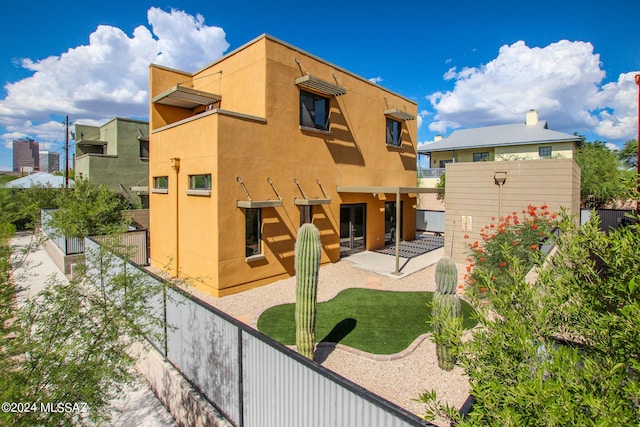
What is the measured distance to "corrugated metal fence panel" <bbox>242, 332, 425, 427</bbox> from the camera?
8.80ft

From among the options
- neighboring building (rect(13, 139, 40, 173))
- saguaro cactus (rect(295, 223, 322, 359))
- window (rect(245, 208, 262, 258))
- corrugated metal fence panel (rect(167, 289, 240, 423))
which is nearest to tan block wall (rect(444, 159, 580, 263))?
window (rect(245, 208, 262, 258))

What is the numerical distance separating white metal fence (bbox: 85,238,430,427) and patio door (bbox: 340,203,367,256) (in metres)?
9.90

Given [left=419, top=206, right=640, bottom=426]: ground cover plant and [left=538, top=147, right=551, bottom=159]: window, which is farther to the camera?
[left=538, top=147, right=551, bottom=159]: window

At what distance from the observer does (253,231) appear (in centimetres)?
1104

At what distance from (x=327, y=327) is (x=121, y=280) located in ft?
16.2

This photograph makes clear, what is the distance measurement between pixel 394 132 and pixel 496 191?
6614mm

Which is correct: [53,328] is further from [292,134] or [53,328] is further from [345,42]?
[345,42]

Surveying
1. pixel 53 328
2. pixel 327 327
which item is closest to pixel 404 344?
pixel 327 327

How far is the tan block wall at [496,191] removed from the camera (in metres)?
12.0

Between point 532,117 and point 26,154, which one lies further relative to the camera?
point 26,154

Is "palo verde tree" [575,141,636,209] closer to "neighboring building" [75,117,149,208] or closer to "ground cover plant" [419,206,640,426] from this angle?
"ground cover plant" [419,206,640,426]

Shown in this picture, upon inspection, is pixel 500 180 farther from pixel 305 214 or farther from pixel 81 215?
pixel 81 215

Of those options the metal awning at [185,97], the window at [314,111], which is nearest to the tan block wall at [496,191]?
the window at [314,111]

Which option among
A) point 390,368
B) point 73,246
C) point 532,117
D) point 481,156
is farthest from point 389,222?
point 532,117
